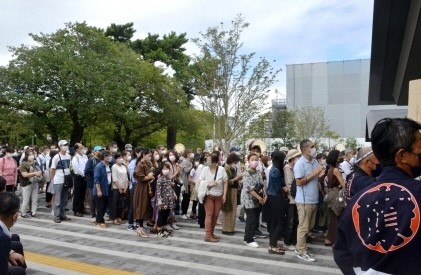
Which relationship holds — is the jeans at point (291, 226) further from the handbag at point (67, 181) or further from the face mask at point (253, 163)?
the handbag at point (67, 181)

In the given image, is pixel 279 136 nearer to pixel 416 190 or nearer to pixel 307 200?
pixel 307 200

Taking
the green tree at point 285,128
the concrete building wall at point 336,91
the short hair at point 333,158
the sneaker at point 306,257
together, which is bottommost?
the sneaker at point 306,257

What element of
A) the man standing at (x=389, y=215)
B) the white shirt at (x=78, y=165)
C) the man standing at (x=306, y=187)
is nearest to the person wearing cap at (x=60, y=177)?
the white shirt at (x=78, y=165)

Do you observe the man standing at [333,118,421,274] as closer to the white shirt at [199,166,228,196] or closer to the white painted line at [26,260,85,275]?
the white painted line at [26,260,85,275]

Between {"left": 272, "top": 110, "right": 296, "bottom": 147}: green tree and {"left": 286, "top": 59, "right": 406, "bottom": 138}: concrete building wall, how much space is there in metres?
13.0

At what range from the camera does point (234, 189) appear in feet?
28.4

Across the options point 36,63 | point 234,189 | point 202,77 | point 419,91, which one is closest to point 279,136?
point 202,77

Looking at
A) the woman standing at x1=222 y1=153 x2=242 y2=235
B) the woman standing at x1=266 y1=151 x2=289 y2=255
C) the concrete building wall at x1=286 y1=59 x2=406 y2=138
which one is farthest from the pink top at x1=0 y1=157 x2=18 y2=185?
the concrete building wall at x1=286 y1=59 x2=406 y2=138

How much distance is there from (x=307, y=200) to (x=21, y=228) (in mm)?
6311

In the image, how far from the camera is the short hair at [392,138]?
180cm

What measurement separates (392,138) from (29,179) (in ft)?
31.4

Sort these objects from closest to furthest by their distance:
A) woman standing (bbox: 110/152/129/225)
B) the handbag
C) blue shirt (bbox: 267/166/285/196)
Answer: blue shirt (bbox: 267/166/285/196) → woman standing (bbox: 110/152/129/225) → the handbag

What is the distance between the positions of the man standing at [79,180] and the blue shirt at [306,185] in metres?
5.89

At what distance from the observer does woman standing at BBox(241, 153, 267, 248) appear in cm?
741
